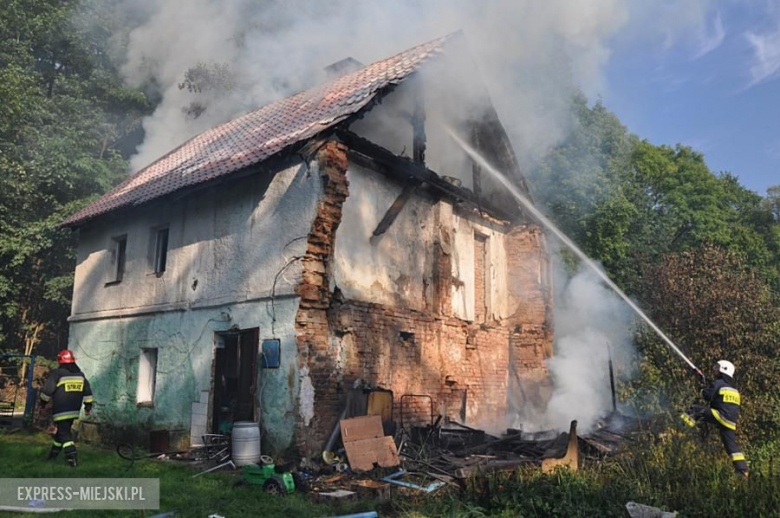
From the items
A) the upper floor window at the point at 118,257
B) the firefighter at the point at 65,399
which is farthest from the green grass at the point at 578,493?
the upper floor window at the point at 118,257

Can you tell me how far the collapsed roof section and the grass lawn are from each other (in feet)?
16.4

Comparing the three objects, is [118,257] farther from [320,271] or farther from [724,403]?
[724,403]

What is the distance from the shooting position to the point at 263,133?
12.4 metres

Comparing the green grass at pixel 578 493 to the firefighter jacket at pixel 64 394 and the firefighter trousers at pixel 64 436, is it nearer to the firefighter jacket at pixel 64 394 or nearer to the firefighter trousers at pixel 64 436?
the firefighter trousers at pixel 64 436

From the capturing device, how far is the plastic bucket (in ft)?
30.6

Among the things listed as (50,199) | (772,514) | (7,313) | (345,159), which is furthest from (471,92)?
(7,313)

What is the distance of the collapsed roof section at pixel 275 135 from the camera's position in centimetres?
1049

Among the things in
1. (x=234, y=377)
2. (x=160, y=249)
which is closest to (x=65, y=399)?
(x=234, y=377)

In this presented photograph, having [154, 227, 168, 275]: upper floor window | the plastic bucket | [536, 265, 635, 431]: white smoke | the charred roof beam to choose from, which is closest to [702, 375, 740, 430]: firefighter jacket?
[536, 265, 635, 431]: white smoke

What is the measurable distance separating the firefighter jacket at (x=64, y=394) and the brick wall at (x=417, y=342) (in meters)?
3.73

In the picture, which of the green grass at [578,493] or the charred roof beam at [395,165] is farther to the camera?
the charred roof beam at [395,165]

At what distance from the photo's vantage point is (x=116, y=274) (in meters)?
14.6

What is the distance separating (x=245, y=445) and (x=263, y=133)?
6.34 metres

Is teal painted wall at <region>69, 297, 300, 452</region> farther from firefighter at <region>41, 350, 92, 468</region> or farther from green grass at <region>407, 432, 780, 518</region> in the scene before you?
green grass at <region>407, 432, 780, 518</region>
